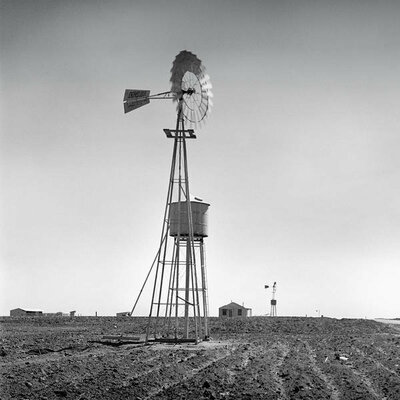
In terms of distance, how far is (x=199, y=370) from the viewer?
18.6m

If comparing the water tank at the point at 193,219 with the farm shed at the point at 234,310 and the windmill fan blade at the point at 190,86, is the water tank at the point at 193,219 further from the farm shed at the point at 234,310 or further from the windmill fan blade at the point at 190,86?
the farm shed at the point at 234,310

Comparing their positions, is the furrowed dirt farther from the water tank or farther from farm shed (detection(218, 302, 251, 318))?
farm shed (detection(218, 302, 251, 318))

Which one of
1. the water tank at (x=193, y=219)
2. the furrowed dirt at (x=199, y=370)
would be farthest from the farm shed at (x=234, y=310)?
the water tank at (x=193, y=219)

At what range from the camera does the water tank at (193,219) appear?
28.0 m

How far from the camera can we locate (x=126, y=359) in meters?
19.9

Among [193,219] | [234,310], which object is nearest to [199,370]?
[193,219]

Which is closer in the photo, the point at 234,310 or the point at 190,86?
the point at 190,86

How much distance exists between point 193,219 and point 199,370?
10.8 meters

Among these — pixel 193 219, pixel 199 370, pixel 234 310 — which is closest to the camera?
pixel 199 370

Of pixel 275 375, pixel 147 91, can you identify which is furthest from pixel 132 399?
pixel 147 91

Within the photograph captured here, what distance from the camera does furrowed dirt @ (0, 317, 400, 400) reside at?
15.4 metres

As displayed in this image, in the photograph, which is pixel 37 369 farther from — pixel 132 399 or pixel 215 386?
pixel 215 386

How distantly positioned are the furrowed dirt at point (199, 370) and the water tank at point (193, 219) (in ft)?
16.1

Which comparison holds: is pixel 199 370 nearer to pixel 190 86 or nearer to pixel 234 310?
pixel 190 86
